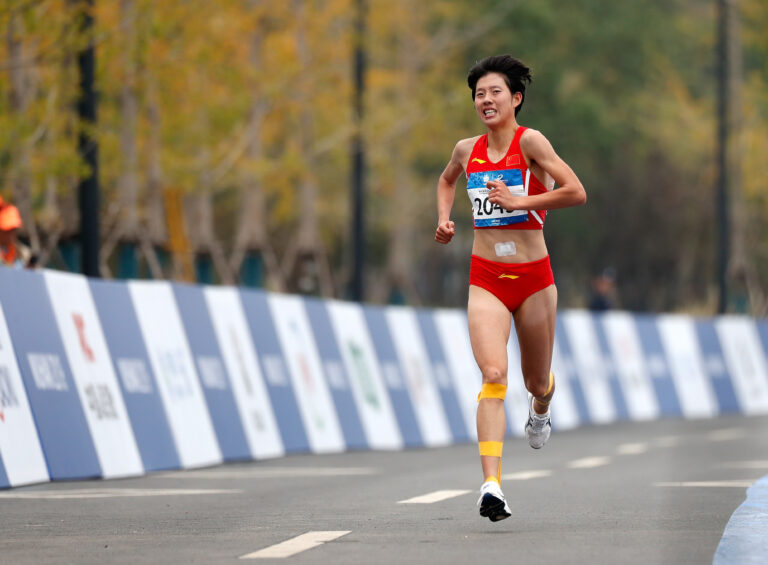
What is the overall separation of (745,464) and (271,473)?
12.9 ft

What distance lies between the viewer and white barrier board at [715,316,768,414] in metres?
34.5

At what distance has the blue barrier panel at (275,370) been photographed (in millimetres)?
18141

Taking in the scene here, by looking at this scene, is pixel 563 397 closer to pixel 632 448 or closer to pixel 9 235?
pixel 632 448

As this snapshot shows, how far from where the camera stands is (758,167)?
50906mm

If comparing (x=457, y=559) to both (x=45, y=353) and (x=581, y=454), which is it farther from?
(x=581, y=454)

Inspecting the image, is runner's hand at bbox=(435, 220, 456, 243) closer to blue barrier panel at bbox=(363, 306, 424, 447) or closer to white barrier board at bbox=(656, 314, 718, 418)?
blue barrier panel at bbox=(363, 306, 424, 447)

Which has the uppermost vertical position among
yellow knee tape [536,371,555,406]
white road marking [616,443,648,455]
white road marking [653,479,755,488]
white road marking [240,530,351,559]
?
yellow knee tape [536,371,555,406]

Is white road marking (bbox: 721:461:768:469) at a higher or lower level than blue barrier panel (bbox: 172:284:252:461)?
lower

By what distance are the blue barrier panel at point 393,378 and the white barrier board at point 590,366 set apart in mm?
7102

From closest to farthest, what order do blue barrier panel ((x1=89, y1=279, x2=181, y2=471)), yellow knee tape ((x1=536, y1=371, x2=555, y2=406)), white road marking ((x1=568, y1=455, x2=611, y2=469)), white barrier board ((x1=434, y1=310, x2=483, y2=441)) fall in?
yellow knee tape ((x1=536, y1=371, x2=555, y2=406)) < blue barrier panel ((x1=89, y1=279, x2=181, y2=471)) < white road marking ((x1=568, y1=455, x2=611, y2=469)) < white barrier board ((x1=434, y1=310, x2=483, y2=441))

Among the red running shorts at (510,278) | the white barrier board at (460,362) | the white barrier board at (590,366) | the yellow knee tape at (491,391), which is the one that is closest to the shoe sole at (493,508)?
the yellow knee tape at (491,391)

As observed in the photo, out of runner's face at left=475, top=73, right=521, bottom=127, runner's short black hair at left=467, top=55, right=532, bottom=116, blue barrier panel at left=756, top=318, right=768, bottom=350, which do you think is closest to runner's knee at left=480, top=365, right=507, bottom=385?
runner's face at left=475, top=73, right=521, bottom=127

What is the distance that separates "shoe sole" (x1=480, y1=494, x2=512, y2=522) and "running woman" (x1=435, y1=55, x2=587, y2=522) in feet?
1.93

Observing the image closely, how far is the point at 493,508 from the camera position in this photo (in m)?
9.09
